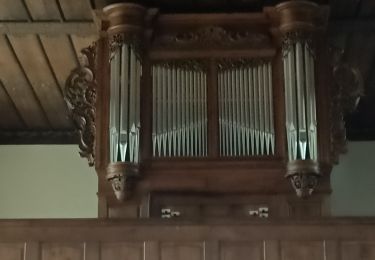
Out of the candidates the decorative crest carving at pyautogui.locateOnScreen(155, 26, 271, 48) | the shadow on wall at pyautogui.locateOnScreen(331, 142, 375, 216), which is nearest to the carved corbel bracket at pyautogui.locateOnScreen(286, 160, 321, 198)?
the decorative crest carving at pyautogui.locateOnScreen(155, 26, 271, 48)

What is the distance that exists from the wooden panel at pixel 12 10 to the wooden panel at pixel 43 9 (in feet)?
0.23

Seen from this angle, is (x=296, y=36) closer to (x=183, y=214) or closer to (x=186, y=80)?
(x=186, y=80)

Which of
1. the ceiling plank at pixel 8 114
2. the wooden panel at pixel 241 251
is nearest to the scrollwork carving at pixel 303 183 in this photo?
the wooden panel at pixel 241 251

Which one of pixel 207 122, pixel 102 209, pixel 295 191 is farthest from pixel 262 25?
pixel 102 209

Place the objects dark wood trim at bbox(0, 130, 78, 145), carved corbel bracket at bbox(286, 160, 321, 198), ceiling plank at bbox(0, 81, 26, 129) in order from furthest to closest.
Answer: dark wood trim at bbox(0, 130, 78, 145), ceiling plank at bbox(0, 81, 26, 129), carved corbel bracket at bbox(286, 160, 321, 198)

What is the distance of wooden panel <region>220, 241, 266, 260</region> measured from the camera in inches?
281

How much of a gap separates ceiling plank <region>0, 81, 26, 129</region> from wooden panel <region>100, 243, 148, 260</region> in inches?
110

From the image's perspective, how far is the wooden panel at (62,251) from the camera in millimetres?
7180

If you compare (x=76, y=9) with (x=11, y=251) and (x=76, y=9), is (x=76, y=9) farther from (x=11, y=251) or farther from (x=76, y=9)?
(x=11, y=251)

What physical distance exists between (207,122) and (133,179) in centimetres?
85

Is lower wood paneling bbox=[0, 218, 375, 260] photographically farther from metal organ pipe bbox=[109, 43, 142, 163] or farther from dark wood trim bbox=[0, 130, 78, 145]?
dark wood trim bbox=[0, 130, 78, 145]

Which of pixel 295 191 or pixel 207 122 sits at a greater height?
pixel 207 122

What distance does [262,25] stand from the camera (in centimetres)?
809

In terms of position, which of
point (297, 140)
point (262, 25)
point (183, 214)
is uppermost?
point (262, 25)
